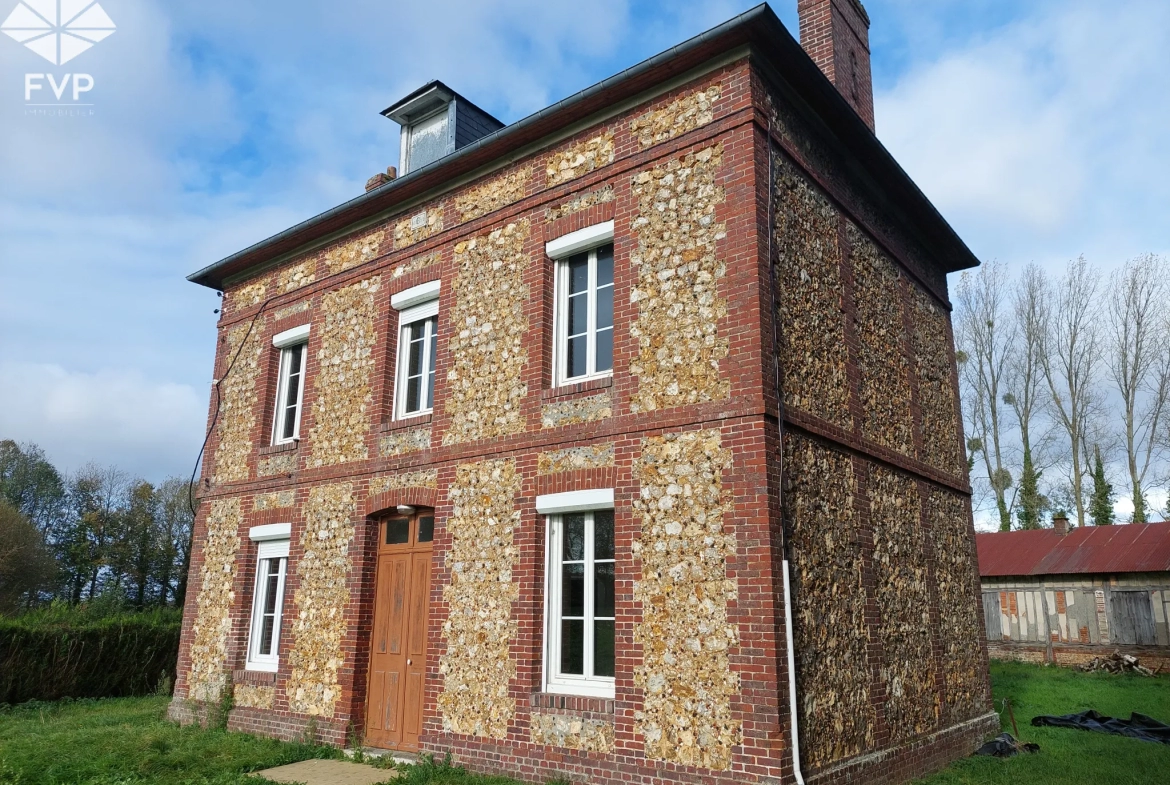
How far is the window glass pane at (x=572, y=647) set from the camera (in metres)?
7.56

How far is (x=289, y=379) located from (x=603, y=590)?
663 cm

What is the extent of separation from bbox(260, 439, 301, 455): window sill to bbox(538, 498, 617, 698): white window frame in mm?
4738

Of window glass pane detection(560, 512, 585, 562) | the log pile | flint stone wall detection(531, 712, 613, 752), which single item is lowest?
the log pile

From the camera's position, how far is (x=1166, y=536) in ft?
64.0

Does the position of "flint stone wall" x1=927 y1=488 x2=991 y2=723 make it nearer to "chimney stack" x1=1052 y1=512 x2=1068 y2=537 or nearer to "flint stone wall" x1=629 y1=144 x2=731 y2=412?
"flint stone wall" x1=629 y1=144 x2=731 y2=412

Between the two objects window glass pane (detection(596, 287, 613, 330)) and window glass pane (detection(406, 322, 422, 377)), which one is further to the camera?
window glass pane (detection(406, 322, 422, 377))

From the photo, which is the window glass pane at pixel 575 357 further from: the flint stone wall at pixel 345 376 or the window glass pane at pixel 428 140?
the window glass pane at pixel 428 140

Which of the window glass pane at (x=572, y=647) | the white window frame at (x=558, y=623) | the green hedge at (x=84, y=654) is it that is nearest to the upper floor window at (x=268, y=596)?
the white window frame at (x=558, y=623)

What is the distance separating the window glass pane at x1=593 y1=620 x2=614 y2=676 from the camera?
24.0 ft

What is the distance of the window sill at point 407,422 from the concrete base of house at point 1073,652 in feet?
46.8

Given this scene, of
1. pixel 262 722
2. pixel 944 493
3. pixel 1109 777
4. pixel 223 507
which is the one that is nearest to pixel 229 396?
pixel 223 507

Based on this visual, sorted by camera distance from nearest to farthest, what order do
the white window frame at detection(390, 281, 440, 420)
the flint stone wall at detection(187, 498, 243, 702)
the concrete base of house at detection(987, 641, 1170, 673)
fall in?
the white window frame at detection(390, 281, 440, 420)
the flint stone wall at detection(187, 498, 243, 702)
the concrete base of house at detection(987, 641, 1170, 673)

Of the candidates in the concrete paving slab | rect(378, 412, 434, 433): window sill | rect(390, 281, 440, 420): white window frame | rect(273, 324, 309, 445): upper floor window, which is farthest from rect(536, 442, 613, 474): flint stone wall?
rect(273, 324, 309, 445): upper floor window


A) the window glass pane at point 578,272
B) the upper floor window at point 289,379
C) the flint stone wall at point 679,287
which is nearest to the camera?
the flint stone wall at point 679,287
